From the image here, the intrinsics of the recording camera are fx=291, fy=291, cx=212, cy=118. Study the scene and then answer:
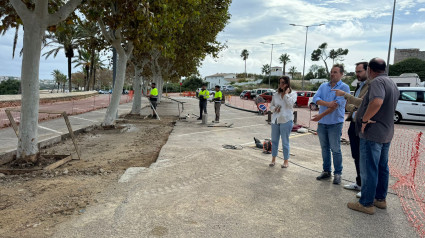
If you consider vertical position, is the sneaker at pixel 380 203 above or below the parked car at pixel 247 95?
below

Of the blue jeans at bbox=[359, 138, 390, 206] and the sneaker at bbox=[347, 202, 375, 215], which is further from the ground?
the blue jeans at bbox=[359, 138, 390, 206]

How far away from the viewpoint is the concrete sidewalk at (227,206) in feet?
9.86

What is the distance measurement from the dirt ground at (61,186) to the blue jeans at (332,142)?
3.25 m

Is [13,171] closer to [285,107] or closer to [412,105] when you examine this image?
[285,107]

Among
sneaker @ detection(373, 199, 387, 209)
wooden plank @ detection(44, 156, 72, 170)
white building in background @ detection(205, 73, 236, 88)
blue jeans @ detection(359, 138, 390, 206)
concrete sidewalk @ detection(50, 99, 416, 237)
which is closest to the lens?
concrete sidewalk @ detection(50, 99, 416, 237)

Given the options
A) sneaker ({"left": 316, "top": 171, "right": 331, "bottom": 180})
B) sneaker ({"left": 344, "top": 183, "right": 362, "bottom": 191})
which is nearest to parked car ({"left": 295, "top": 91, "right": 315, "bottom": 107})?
sneaker ({"left": 316, "top": 171, "right": 331, "bottom": 180})

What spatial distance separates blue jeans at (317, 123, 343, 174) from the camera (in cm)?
452

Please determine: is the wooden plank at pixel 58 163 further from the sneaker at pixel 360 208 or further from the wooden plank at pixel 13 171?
the sneaker at pixel 360 208

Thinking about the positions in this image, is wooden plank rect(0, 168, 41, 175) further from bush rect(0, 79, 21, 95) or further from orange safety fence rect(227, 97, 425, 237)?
bush rect(0, 79, 21, 95)

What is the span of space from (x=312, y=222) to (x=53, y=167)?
4.54 metres

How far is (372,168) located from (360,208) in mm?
535

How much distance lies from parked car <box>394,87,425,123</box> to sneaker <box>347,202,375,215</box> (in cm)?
1274

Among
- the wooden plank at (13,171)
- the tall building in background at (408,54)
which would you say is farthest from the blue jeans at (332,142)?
the tall building in background at (408,54)

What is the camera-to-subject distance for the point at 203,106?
46.6 feet
